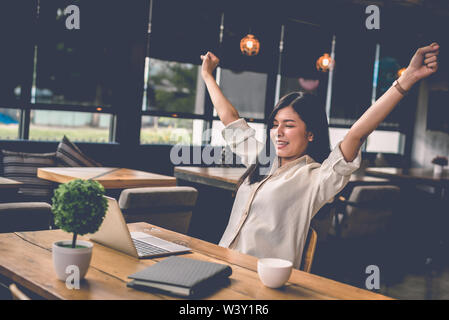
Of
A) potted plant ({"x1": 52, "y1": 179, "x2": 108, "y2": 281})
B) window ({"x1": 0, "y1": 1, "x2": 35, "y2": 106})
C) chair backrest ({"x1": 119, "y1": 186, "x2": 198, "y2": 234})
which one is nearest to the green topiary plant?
potted plant ({"x1": 52, "y1": 179, "x2": 108, "y2": 281})

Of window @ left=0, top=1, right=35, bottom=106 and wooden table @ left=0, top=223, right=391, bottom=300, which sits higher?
window @ left=0, top=1, right=35, bottom=106

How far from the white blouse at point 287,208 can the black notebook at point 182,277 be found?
19.2 inches

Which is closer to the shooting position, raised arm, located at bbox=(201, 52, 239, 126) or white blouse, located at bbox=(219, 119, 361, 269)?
white blouse, located at bbox=(219, 119, 361, 269)

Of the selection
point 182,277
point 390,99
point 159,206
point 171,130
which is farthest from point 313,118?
point 171,130

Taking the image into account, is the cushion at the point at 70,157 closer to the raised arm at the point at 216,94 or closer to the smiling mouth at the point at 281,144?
the raised arm at the point at 216,94

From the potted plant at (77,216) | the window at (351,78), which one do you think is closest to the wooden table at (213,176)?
the potted plant at (77,216)

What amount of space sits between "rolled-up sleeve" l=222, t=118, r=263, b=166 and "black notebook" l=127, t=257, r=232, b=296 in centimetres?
84

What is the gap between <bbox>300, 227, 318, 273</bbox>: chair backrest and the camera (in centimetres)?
186

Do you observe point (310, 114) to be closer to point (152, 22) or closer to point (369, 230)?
point (369, 230)

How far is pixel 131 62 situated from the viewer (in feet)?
18.9

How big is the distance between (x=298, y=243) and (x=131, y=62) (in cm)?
434

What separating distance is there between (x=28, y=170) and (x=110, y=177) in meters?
1.10

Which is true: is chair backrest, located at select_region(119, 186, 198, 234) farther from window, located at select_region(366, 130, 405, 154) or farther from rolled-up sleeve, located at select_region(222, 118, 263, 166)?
window, located at select_region(366, 130, 405, 154)

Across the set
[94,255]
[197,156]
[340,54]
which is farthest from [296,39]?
[94,255]
